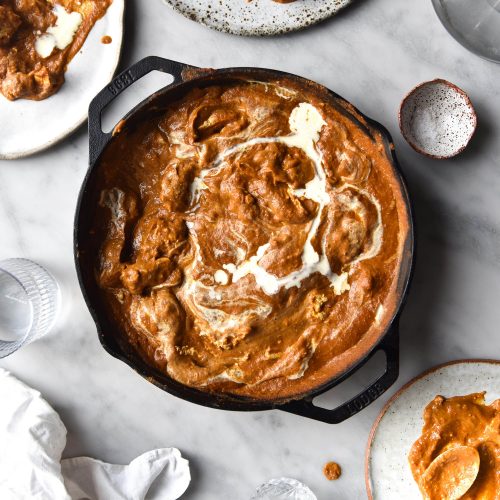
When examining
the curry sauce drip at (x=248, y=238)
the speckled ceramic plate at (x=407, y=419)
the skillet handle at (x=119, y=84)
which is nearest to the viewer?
the skillet handle at (x=119, y=84)

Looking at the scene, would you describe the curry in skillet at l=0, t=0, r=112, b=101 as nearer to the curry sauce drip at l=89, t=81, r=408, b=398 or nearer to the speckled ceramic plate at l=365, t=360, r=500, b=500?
the curry sauce drip at l=89, t=81, r=408, b=398

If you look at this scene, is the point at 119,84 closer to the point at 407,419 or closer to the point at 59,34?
the point at 59,34

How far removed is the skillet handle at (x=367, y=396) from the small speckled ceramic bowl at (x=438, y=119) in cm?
72

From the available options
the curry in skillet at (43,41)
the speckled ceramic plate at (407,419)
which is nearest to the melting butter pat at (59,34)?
the curry in skillet at (43,41)

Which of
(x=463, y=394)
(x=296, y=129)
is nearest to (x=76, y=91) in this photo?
(x=296, y=129)

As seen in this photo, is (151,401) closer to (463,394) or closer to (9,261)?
(9,261)

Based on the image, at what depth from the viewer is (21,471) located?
2.64m

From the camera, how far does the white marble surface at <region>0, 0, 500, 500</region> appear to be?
2.61 meters

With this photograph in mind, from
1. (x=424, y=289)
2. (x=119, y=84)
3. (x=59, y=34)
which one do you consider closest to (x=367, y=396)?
(x=424, y=289)

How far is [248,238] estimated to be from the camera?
2498 millimetres

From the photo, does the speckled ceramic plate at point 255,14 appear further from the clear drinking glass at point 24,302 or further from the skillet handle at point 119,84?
the clear drinking glass at point 24,302

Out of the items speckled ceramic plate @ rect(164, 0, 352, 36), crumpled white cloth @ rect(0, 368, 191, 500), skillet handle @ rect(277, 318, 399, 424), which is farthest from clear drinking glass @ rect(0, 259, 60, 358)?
speckled ceramic plate @ rect(164, 0, 352, 36)

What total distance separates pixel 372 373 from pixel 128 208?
3.72ft

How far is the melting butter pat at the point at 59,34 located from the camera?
2681mm
